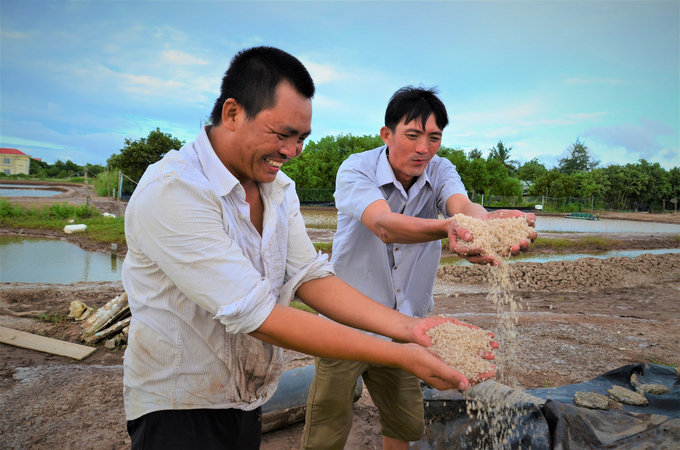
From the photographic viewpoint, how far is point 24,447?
2.83 m

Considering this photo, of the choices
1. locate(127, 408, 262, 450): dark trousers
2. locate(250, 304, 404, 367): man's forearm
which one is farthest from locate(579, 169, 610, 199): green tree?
locate(127, 408, 262, 450): dark trousers

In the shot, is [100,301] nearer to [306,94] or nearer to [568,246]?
[306,94]

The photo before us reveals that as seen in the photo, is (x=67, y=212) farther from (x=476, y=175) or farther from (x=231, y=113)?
(x=476, y=175)

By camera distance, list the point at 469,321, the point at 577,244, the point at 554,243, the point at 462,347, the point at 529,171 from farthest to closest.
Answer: the point at 529,171 < the point at 577,244 < the point at 554,243 < the point at 469,321 < the point at 462,347

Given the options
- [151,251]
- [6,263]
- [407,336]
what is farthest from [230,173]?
[6,263]

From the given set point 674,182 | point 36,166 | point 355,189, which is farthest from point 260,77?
point 36,166

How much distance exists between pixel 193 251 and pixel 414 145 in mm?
1517

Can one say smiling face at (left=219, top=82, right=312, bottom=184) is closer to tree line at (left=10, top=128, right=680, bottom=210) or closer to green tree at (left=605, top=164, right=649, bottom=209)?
tree line at (left=10, top=128, right=680, bottom=210)

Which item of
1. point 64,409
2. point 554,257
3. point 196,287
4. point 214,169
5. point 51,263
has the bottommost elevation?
point 51,263

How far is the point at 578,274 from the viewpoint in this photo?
9102 mm

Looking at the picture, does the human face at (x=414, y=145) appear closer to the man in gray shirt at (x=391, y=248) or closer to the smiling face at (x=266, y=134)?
the man in gray shirt at (x=391, y=248)

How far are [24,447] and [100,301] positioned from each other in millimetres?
4135

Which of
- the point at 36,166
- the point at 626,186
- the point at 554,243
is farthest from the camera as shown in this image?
the point at 36,166

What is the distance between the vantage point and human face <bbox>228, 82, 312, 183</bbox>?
130 centimetres
